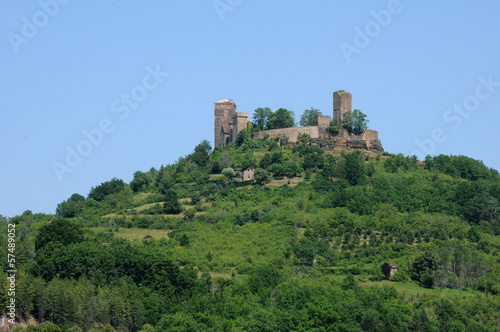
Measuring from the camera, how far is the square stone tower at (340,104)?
83.6 meters

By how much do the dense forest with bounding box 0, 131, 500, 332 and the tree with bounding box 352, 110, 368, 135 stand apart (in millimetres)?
3828

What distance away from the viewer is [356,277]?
57.9 metres

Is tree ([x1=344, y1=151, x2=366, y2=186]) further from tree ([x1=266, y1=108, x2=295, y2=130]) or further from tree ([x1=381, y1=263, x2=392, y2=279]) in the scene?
tree ([x1=381, y1=263, x2=392, y2=279])

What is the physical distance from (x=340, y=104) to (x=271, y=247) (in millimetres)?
24169

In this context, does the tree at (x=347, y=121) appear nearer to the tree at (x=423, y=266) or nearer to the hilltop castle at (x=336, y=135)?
the hilltop castle at (x=336, y=135)

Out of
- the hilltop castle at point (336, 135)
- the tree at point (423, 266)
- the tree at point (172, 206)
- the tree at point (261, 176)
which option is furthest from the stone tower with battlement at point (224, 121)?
the tree at point (423, 266)

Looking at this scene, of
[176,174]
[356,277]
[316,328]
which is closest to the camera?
[316,328]

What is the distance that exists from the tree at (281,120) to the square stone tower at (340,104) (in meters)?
5.33

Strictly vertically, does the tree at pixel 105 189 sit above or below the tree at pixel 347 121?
below

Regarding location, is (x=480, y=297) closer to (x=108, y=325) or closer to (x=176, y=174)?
(x=108, y=325)

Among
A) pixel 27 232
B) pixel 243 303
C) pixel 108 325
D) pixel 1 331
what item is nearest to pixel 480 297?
pixel 243 303

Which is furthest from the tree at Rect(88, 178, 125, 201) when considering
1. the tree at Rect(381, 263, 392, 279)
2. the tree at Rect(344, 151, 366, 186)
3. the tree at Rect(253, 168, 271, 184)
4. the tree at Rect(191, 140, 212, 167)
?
the tree at Rect(381, 263, 392, 279)

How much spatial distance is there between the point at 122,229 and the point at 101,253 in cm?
1415

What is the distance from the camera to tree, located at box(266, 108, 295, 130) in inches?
3438
